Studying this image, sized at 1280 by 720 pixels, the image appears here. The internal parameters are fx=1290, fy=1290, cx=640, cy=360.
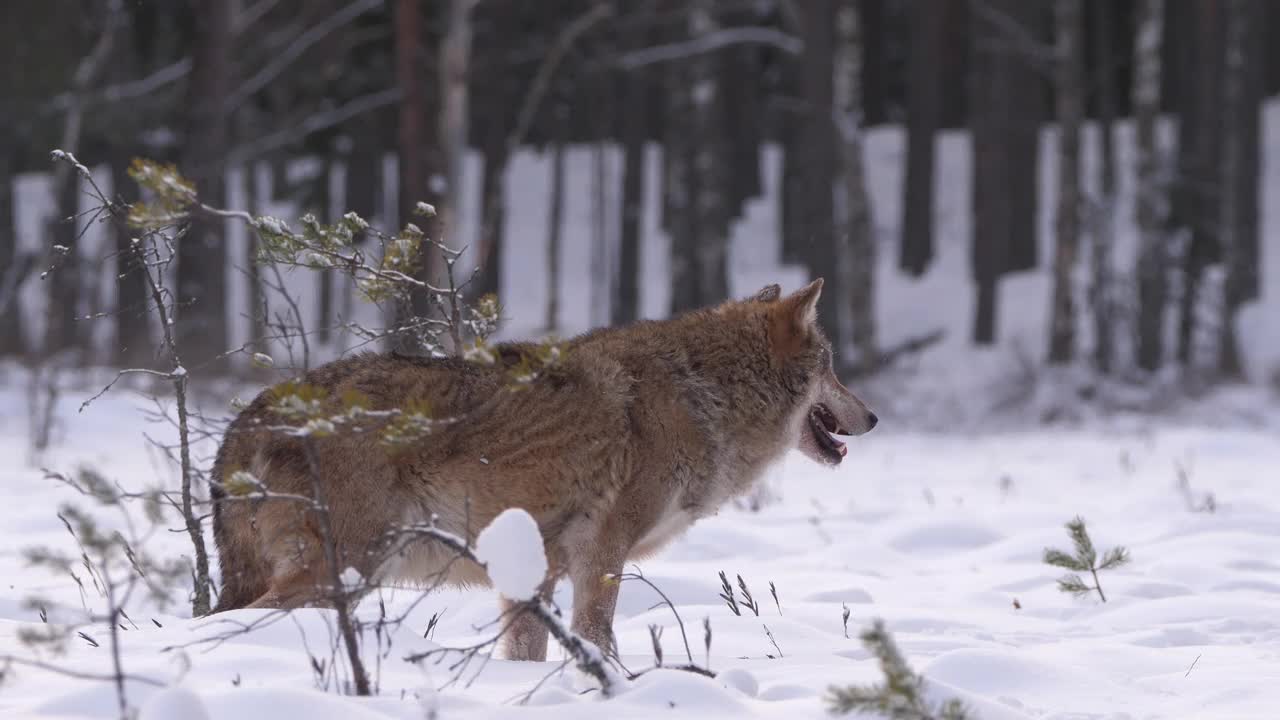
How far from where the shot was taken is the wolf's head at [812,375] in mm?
5637

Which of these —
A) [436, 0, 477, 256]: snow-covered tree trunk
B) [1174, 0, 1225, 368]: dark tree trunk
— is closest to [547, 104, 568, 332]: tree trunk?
[436, 0, 477, 256]: snow-covered tree trunk

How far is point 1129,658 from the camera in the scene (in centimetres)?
473

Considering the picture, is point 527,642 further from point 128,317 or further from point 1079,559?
point 128,317

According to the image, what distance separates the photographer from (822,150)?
77.2 feet

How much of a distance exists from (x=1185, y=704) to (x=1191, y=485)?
22.8ft

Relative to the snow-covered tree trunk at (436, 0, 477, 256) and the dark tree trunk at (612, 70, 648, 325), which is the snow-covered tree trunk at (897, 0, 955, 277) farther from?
the snow-covered tree trunk at (436, 0, 477, 256)

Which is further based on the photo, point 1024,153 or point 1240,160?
point 1024,153

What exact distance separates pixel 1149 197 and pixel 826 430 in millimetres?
18011

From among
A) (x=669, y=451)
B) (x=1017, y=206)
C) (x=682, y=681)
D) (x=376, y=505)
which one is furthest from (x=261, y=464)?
(x=1017, y=206)

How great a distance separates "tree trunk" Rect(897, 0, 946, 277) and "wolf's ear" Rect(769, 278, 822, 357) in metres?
26.9

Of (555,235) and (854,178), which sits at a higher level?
(854,178)

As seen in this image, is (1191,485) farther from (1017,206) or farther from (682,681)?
(1017,206)

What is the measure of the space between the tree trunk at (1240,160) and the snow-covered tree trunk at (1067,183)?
2.63 meters

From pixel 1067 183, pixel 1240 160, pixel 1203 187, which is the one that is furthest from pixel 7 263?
pixel 1240 160
